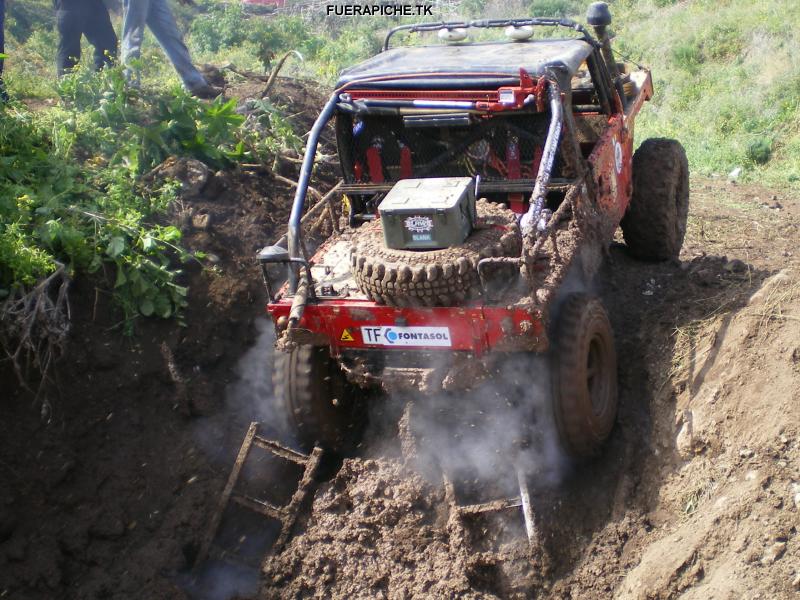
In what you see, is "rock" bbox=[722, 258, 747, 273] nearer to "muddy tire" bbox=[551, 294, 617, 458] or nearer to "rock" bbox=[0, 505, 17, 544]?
"muddy tire" bbox=[551, 294, 617, 458]

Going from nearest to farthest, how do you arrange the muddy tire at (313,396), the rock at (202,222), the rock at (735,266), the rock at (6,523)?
the rock at (6,523) < the muddy tire at (313,396) < the rock at (735,266) < the rock at (202,222)

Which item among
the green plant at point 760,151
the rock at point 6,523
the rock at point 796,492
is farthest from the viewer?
the green plant at point 760,151

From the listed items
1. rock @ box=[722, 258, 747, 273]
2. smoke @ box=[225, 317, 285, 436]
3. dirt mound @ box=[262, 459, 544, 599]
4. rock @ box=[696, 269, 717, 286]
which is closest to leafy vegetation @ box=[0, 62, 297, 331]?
smoke @ box=[225, 317, 285, 436]

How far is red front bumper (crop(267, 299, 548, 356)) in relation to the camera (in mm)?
4160

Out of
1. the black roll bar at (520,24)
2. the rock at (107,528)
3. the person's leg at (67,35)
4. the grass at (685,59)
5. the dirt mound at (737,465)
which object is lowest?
the grass at (685,59)

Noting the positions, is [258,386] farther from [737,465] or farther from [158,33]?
[158,33]

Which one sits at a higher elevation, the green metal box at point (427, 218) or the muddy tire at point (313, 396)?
the green metal box at point (427, 218)

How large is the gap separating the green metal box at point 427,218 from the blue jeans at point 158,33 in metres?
4.60

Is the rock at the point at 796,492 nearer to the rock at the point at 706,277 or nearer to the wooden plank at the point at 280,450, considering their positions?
the rock at the point at 706,277

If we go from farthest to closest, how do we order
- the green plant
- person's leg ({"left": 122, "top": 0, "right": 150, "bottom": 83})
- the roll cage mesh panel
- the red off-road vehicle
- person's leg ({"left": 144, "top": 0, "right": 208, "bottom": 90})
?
1. the green plant
2. person's leg ({"left": 144, "top": 0, "right": 208, "bottom": 90})
3. person's leg ({"left": 122, "top": 0, "right": 150, "bottom": 83})
4. the roll cage mesh panel
5. the red off-road vehicle

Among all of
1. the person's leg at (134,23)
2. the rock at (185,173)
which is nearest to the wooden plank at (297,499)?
the rock at (185,173)

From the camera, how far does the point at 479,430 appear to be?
4.87m

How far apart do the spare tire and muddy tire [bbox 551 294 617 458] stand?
0.49 metres

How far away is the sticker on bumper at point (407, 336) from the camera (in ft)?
14.1
